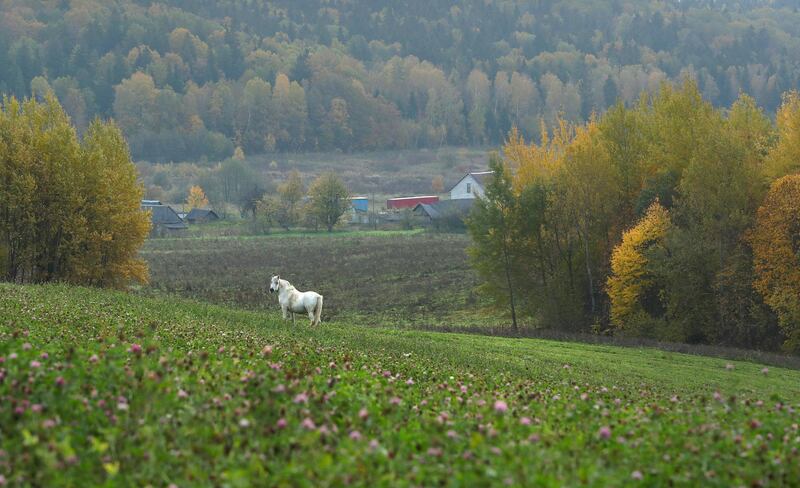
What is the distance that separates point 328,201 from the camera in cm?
11956

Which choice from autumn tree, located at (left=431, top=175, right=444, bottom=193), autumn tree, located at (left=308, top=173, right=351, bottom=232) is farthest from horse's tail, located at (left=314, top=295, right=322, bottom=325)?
autumn tree, located at (left=431, top=175, right=444, bottom=193)

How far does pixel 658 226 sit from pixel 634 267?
8.35 ft

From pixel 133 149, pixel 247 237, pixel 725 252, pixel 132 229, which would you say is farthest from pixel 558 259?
pixel 133 149

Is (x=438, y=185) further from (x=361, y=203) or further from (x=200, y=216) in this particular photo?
(x=200, y=216)

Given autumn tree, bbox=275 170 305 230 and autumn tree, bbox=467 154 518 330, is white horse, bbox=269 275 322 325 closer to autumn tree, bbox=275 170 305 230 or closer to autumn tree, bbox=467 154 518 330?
autumn tree, bbox=467 154 518 330

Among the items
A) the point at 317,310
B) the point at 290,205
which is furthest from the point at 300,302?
the point at 290,205

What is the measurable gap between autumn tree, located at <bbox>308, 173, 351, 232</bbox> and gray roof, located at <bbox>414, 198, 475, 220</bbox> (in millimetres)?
13071

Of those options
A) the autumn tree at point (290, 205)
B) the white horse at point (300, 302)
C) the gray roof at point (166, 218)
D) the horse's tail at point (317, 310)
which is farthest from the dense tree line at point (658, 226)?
the gray roof at point (166, 218)

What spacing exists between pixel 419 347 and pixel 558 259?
2770 cm

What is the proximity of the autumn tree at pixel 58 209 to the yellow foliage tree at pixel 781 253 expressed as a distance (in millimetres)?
32931

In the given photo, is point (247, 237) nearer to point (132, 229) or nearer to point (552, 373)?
point (132, 229)

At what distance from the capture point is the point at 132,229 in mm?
45062

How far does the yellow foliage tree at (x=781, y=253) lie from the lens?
121 ft

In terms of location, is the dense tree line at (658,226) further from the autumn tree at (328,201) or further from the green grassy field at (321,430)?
the autumn tree at (328,201)
